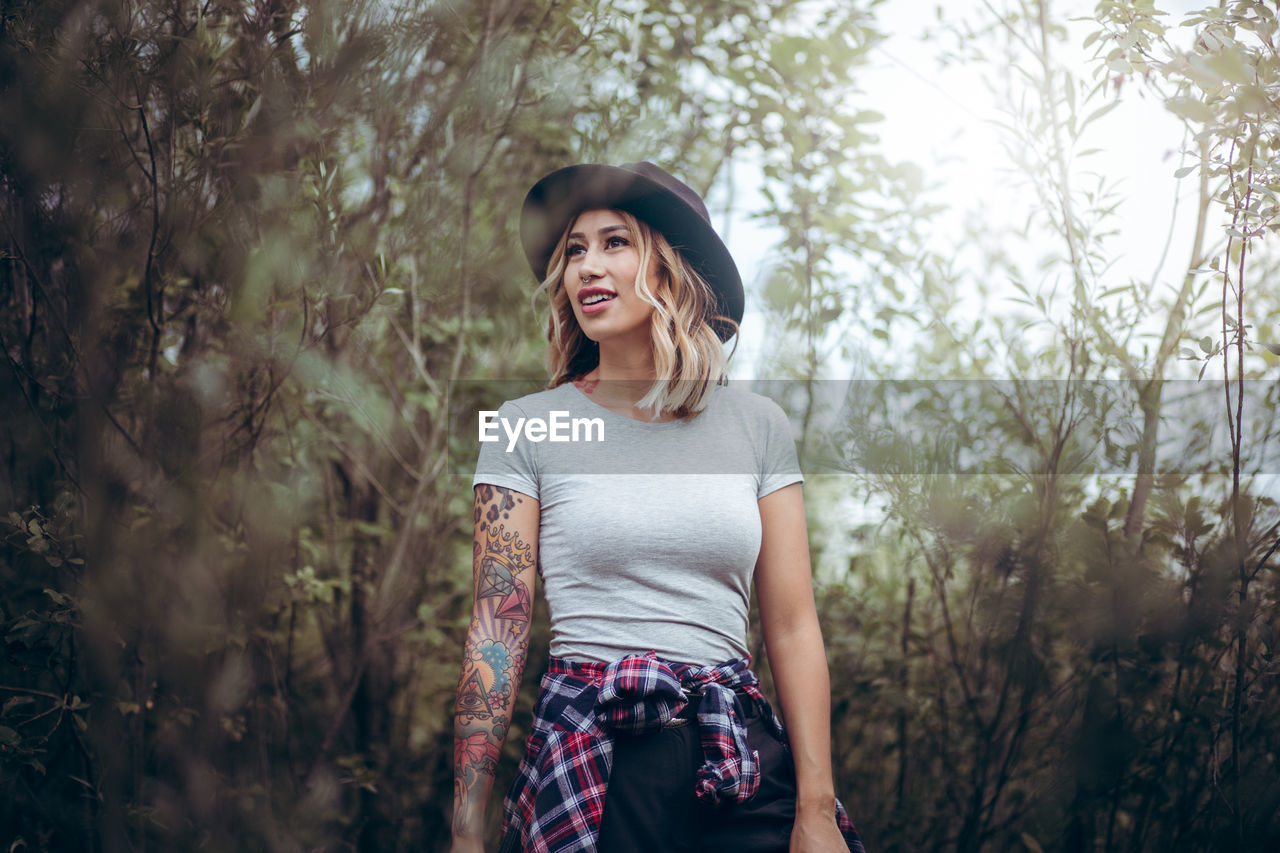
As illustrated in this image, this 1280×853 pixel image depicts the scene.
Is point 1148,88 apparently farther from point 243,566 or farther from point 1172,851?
point 243,566

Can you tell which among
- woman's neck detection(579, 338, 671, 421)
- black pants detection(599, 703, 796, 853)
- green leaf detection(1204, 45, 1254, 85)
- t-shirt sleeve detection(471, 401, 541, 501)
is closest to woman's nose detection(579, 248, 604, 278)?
woman's neck detection(579, 338, 671, 421)

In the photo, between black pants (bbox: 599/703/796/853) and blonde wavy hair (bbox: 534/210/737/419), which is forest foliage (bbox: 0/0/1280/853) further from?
black pants (bbox: 599/703/796/853)

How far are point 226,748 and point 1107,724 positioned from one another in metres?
1.99

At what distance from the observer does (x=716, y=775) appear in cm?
121

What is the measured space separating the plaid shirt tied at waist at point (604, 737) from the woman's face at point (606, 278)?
59cm

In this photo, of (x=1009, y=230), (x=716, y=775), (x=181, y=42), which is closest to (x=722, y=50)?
(x=1009, y=230)

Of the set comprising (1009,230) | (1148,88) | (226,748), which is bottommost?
(226,748)

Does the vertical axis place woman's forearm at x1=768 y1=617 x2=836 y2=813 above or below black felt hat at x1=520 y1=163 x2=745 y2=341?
below

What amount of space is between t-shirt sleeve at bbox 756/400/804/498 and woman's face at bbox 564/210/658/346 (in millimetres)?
318

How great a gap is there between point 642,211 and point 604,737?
931 millimetres

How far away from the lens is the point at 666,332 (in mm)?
1445

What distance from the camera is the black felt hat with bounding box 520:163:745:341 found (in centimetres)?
145

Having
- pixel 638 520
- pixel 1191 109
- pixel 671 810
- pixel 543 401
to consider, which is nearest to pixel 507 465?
pixel 543 401

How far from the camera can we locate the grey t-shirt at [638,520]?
1.30 metres
